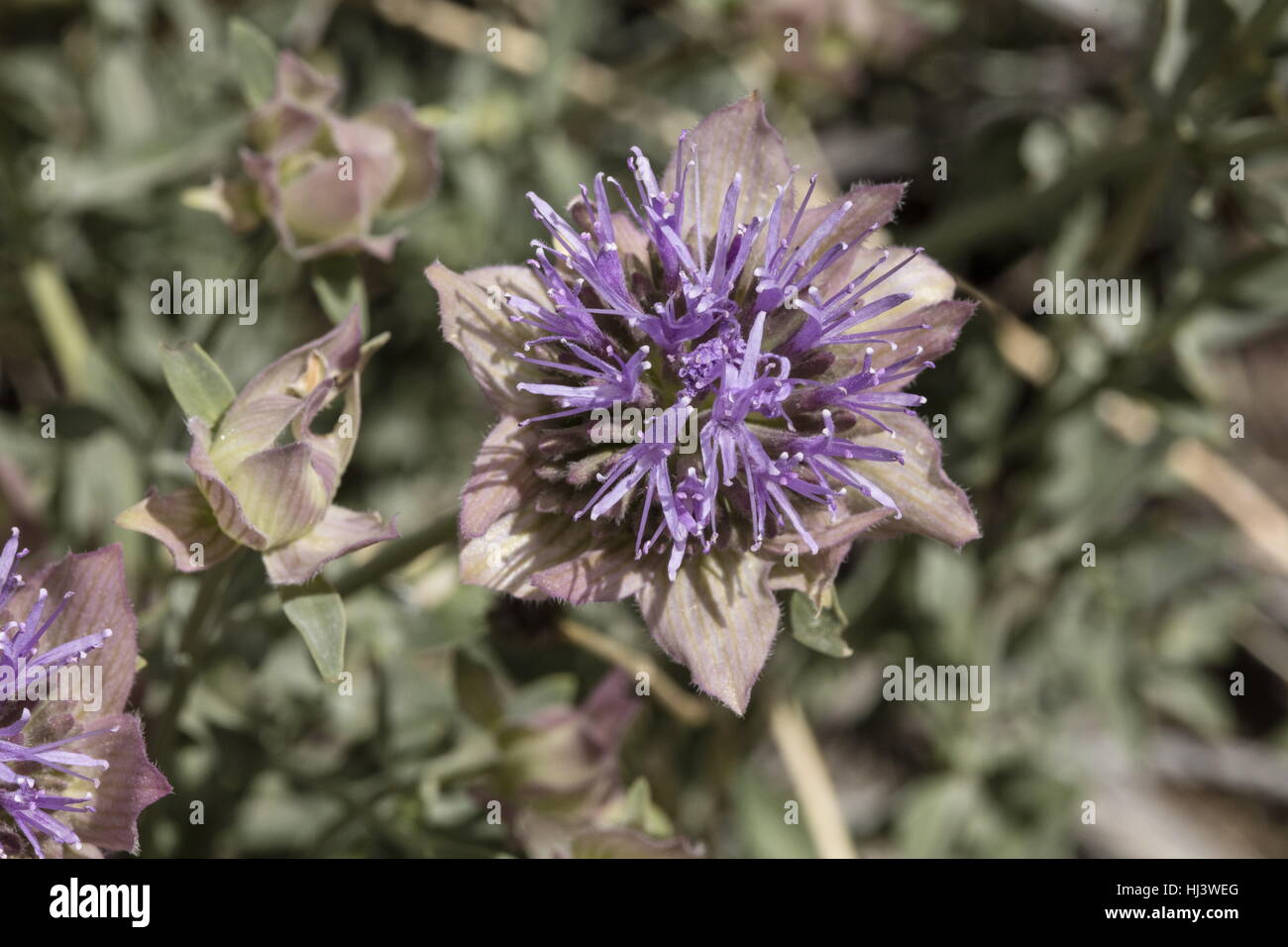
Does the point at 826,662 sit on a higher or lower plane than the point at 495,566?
lower

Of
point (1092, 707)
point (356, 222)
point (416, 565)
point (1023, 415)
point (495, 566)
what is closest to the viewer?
point (495, 566)

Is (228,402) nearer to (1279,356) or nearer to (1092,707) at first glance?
(1092,707)

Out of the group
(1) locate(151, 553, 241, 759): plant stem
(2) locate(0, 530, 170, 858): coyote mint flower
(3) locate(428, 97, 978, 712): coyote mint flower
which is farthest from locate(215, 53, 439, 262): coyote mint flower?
(2) locate(0, 530, 170, 858): coyote mint flower

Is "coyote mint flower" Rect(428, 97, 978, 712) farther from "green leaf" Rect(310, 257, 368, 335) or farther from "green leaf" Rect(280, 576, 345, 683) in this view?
"green leaf" Rect(310, 257, 368, 335)

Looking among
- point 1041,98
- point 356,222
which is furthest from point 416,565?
point 1041,98

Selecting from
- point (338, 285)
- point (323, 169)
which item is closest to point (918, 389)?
point (338, 285)

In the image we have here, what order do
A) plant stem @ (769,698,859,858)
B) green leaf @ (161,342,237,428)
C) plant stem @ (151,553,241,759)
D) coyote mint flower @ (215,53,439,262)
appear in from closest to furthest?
green leaf @ (161,342,237,428), plant stem @ (151,553,241,759), coyote mint flower @ (215,53,439,262), plant stem @ (769,698,859,858)

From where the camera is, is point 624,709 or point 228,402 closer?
point 228,402
